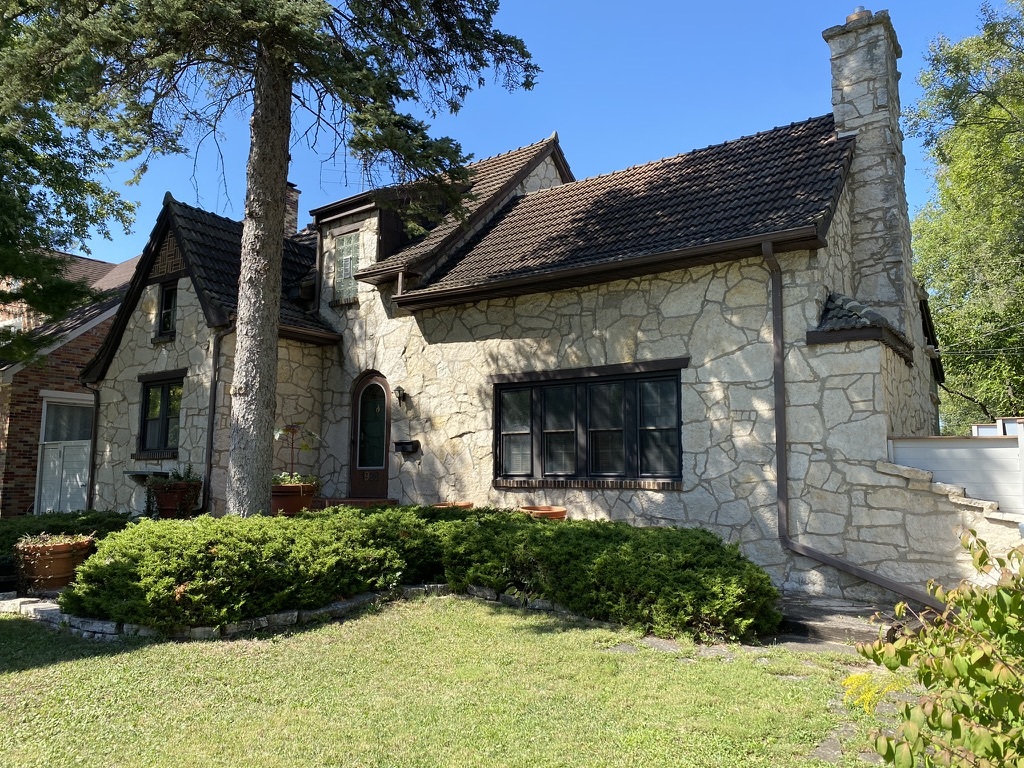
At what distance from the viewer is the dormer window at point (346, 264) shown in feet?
43.9

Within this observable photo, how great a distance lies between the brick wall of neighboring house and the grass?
1154 cm

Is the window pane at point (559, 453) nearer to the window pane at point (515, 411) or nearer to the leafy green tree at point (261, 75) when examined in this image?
the window pane at point (515, 411)

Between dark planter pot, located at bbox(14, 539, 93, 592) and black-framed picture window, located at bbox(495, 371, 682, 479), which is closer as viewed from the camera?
dark planter pot, located at bbox(14, 539, 93, 592)

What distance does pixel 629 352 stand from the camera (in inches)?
389

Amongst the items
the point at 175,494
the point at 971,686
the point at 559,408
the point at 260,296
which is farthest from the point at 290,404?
the point at 971,686

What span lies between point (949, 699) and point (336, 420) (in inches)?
466

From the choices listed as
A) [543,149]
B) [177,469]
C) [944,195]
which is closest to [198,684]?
[177,469]

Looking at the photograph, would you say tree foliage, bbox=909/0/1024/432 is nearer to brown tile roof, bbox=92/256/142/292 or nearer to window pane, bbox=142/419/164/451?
window pane, bbox=142/419/164/451

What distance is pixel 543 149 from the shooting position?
14.8m

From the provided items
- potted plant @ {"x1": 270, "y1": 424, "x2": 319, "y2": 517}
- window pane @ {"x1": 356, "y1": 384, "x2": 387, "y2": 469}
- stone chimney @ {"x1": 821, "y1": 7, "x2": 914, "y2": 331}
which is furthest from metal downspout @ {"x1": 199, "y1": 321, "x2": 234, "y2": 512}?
stone chimney @ {"x1": 821, "y1": 7, "x2": 914, "y2": 331}

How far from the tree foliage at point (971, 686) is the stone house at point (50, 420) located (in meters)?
16.2

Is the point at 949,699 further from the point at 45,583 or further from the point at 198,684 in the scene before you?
the point at 45,583

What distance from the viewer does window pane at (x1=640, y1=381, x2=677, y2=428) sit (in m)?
9.54

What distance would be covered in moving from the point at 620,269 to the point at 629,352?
1.14 m
